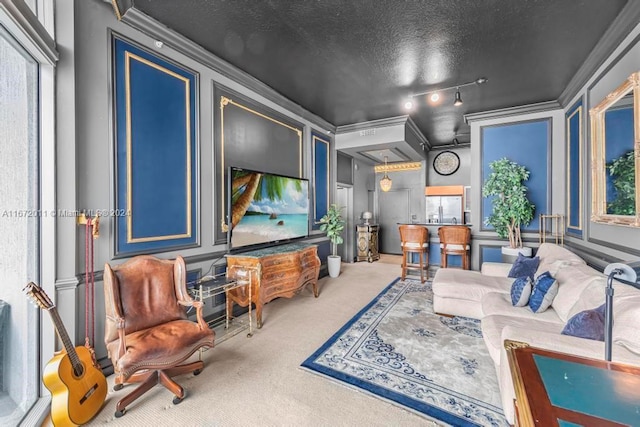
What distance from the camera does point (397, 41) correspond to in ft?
8.81

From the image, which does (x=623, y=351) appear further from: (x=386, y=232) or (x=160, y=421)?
(x=386, y=232)

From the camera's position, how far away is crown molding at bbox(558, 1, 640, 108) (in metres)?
2.19

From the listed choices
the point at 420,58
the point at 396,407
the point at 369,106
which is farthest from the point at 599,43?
the point at 396,407

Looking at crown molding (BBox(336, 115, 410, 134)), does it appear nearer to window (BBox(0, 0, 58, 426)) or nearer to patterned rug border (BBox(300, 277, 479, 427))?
patterned rug border (BBox(300, 277, 479, 427))

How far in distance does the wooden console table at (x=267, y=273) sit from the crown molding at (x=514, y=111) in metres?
3.79

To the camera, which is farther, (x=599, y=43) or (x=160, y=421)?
(x=599, y=43)

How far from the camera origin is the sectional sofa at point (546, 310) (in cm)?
150

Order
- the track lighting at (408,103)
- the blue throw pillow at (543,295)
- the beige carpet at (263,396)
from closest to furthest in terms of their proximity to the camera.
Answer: the beige carpet at (263,396), the blue throw pillow at (543,295), the track lighting at (408,103)

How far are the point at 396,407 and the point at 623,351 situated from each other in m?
1.29

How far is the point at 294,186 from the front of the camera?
4188 millimetres

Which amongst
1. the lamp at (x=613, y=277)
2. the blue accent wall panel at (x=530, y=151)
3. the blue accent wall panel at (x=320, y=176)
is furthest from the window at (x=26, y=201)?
the blue accent wall panel at (x=530, y=151)

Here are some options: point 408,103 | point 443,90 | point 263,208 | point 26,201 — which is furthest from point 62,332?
point 443,90

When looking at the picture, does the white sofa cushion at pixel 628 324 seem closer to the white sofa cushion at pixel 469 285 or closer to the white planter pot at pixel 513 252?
the white sofa cushion at pixel 469 285

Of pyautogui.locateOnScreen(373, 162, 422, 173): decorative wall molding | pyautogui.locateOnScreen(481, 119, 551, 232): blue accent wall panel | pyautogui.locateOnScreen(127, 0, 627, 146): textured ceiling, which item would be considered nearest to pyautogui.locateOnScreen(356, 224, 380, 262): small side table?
pyautogui.locateOnScreen(373, 162, 422, 173): decorative wall molding
